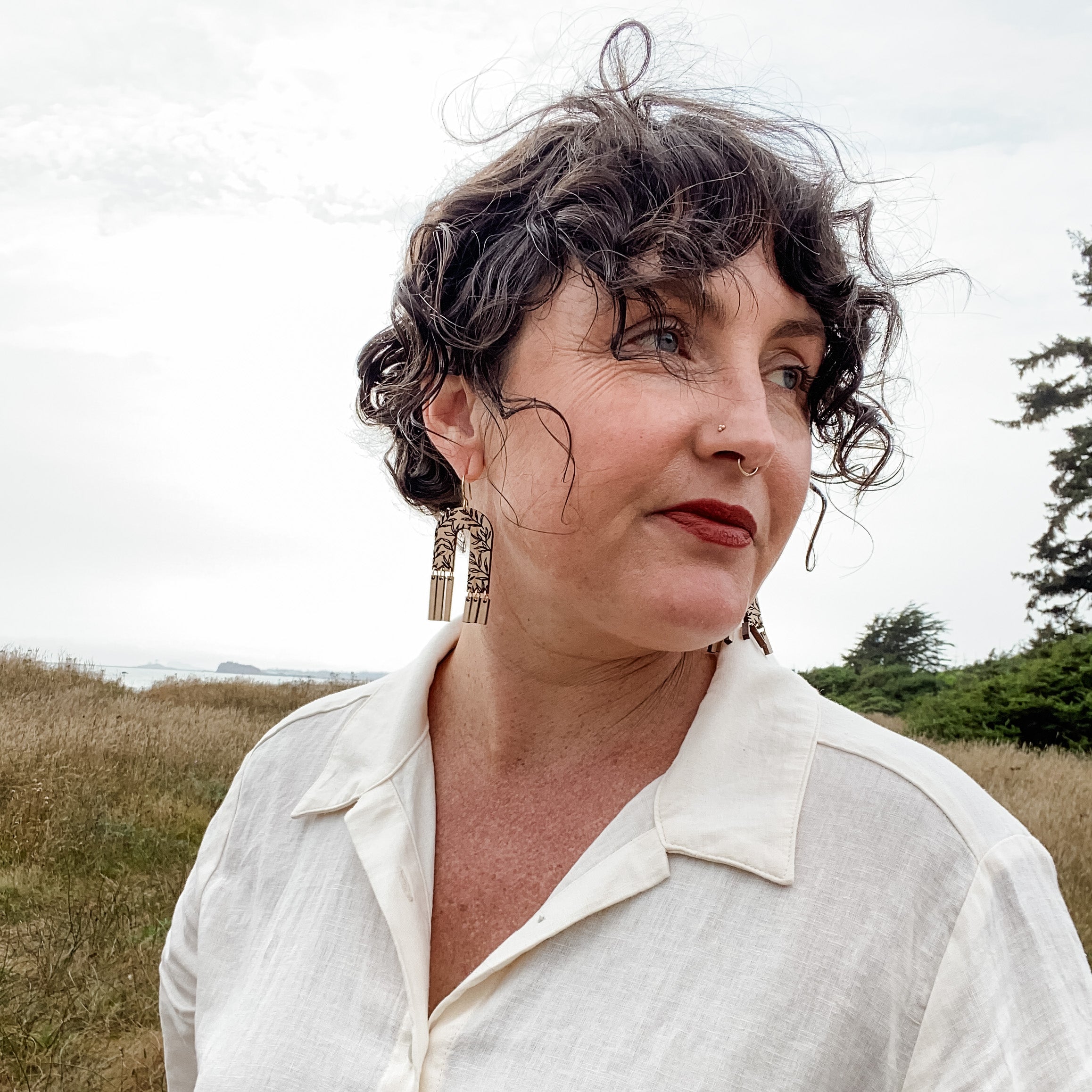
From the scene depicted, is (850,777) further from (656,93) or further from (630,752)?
(656,93)

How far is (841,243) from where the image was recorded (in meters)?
1.81

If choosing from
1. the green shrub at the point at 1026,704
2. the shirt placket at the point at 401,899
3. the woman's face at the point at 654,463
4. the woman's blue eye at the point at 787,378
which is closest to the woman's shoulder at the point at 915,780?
the woman's face at the point at 654,463

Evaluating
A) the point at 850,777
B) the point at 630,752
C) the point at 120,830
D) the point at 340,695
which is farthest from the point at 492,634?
the point at 120,830

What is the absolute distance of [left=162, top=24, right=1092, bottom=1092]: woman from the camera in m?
1.36

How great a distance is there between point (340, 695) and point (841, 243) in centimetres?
137

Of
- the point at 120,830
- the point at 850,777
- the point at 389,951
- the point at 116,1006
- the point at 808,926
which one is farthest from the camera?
the point at 120,830

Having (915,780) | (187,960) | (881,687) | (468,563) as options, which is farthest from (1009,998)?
(881,687)

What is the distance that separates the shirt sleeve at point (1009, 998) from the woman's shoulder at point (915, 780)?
0.15ft

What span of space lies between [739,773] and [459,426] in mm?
778

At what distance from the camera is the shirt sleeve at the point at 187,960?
6.74 feet

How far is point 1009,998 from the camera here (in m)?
1.30

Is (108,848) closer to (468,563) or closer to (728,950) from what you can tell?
(468,563)

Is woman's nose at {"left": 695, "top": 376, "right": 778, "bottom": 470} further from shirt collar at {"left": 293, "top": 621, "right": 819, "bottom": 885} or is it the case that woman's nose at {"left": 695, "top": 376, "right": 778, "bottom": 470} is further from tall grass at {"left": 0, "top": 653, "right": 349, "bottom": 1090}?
tall grass at {"left": 0, "top": 653, "right": 349, "bottom": 1090}

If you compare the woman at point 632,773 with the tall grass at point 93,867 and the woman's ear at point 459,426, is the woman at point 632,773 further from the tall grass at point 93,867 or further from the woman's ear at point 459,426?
the tall grass at point 93,867
